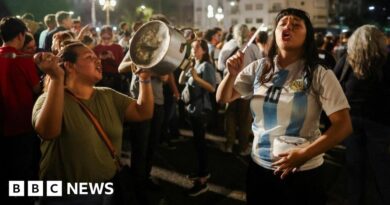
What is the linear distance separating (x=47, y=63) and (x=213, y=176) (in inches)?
153

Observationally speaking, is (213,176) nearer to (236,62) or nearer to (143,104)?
(143,104)

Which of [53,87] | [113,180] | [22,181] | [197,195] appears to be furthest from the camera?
[197,195]

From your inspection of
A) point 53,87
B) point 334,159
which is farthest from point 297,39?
point 334,159

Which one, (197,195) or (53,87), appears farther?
(197,195)

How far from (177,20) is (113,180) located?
250ft

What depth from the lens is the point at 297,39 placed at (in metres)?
2.57

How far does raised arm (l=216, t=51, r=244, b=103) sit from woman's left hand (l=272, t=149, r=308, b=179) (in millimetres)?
705

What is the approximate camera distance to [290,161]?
7.82 ft

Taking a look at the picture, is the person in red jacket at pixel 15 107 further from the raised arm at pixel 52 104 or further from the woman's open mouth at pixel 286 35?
the woman's open mouth at pixel 286 35

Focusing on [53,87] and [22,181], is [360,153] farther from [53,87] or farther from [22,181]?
[22,181]

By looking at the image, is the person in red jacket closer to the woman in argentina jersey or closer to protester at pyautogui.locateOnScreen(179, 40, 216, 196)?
protester at pyautogui.locateOnScreen(179, 40, 216, 196)

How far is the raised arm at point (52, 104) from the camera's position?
230cm

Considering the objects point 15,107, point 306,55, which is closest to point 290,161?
point 306,55

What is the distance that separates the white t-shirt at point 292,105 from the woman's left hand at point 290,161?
110 millimetres
